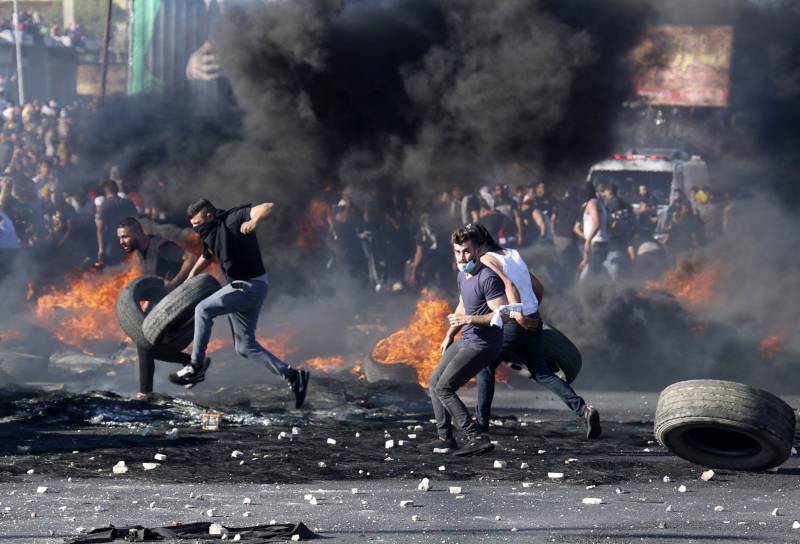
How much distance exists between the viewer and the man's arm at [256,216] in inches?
397

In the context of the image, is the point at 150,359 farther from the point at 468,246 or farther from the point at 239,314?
the point at 468,246

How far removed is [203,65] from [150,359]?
38.4ft

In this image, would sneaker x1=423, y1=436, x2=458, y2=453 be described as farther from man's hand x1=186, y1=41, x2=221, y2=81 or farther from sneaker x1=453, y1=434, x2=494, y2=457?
man's hand x1=186, y1=41, x2=221, y2=81

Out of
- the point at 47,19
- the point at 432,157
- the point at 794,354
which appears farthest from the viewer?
the point at 47,19

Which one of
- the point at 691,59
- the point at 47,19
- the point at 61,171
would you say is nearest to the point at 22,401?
the point at 61,171

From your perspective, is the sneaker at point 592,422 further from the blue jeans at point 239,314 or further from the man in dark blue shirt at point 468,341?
the blue jeans at point 239,314

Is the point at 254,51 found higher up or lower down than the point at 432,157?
higher up

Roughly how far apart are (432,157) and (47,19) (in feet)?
129

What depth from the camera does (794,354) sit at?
14.9 metres

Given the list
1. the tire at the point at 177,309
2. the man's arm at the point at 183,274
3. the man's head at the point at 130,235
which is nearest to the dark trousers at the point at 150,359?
the tire at the point at 177,309

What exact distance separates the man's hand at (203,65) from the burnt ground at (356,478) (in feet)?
35.7

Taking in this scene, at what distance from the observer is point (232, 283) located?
34.0ft

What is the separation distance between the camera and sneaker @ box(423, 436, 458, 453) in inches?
358

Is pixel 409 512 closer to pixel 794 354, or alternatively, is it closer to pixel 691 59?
pixel 794 354
